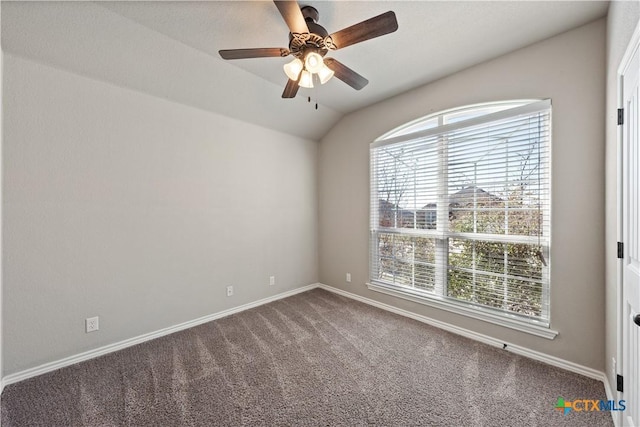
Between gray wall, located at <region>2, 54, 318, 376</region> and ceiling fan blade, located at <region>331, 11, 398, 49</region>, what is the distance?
1.94m

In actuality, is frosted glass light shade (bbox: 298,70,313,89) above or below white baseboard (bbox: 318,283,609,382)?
above

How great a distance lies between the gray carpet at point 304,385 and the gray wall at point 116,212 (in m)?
0.40

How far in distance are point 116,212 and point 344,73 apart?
2.40 meters

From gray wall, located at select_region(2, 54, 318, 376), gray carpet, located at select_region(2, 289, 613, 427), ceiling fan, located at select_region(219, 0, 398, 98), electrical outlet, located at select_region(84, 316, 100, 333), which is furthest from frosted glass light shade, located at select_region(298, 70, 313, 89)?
electrical outlet, located at select_region(84, 316, 100, 333)

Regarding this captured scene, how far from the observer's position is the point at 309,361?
7.05ft

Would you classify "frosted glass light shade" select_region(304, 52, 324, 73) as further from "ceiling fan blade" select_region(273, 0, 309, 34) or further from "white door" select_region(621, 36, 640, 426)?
"white door" select_region(621, 36, 640, 426)

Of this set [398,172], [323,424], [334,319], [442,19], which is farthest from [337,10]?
[334,319]

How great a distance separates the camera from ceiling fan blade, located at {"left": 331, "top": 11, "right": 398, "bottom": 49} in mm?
1412

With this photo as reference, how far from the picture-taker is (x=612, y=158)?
162cm

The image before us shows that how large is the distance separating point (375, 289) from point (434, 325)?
833 mm

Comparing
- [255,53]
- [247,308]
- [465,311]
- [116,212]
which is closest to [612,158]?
[465,311]

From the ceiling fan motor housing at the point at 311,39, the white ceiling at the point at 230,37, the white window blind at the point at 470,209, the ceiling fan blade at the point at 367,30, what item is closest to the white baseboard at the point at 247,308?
the white window blind at the point at 470,209

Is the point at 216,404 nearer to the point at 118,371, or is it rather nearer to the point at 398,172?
the point at 118,371

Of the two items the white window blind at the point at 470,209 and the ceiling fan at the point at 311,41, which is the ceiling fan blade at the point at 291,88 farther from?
the white window blind at the point at 470,209
